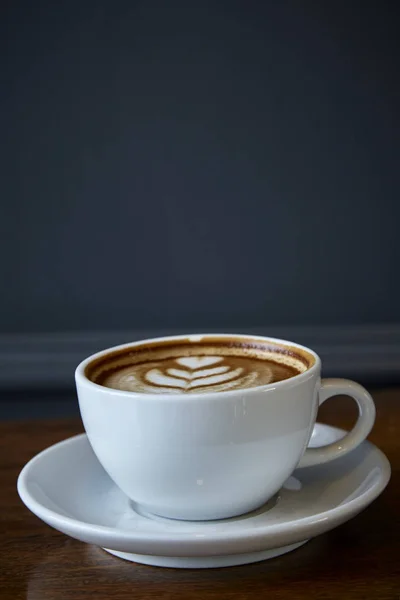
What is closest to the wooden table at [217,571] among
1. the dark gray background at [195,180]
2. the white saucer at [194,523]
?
the white saucer at [194,523]

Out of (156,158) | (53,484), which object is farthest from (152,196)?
(53,484)

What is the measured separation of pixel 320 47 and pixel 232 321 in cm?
48

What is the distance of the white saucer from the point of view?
353mm

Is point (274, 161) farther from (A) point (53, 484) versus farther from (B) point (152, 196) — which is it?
(A) point (53, 484)

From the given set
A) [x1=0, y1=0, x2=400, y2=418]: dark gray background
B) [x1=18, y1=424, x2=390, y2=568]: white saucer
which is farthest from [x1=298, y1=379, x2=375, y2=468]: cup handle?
[x1=0, y1=0, x2=400, y2=418]: dark gray background

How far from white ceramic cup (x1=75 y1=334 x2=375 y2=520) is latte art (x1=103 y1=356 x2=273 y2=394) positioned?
0.04 metres

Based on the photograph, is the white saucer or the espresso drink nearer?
the white saucer

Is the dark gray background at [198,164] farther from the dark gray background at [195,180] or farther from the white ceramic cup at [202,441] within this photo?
the white ceramic cup at [202,441]

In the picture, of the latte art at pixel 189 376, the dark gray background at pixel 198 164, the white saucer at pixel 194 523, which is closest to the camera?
the white saucer at pixel 194 523

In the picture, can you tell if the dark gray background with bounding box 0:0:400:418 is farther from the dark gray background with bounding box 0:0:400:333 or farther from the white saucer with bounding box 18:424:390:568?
the white saucer with bounding box 18:424:390:568

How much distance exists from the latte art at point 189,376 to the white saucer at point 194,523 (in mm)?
78

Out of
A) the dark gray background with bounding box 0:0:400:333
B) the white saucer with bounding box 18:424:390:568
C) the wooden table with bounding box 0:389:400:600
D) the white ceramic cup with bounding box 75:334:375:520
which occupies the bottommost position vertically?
the wooden table with bounding box 0:389:400:600

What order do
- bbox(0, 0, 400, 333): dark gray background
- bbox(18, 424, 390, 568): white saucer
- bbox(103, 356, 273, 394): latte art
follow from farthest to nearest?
bbox(0, 0, 400, 333): dark gray background, bbox(103, 356, 273, 394): latte art, bbox(18, 424, 390, 568): white saucer

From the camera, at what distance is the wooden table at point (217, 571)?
37 centimetres
